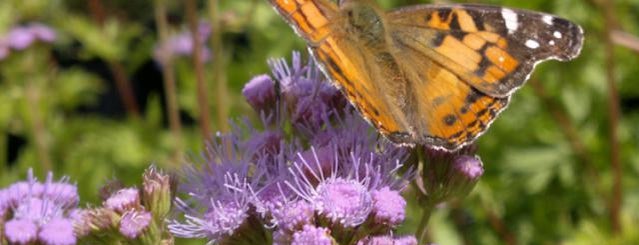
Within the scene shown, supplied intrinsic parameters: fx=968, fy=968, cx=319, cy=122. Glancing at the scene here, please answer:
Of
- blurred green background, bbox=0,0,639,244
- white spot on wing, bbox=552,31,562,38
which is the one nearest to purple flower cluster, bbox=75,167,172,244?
white spot on wing, bbox=552,31,562,38

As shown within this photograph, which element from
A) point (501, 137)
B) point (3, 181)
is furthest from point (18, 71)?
point (501, 137)

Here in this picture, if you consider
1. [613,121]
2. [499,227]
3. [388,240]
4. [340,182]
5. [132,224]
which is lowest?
[499,227]

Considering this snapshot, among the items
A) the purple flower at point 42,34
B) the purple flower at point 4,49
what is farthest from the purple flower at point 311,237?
the purple flower at point 42,34

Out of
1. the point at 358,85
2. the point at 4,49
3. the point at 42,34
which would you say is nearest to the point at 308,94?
the point at 358,85

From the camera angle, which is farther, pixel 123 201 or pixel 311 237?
pixel 123 201

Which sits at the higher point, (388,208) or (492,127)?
(388,208)

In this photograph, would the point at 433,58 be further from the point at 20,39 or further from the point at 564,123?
the point at 20,39

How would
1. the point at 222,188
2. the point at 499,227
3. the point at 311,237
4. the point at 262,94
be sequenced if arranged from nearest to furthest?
the point at 311,237, the point at 222,188, the point at 262,94, the point at 499,227
